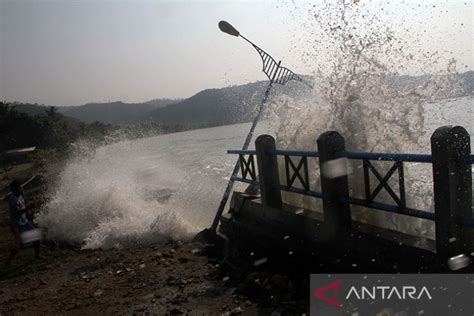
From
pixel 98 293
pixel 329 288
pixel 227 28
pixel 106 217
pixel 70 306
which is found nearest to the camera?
pixel 329 288

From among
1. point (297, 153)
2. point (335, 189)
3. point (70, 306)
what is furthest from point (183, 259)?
point (335, 189)

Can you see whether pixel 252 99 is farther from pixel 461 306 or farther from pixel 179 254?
pixel 461 306

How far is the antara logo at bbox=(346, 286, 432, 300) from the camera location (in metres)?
4.34

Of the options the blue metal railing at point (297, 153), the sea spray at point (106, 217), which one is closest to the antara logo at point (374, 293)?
the blue metal railing at point (297, 153)

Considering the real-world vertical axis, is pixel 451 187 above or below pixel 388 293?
above

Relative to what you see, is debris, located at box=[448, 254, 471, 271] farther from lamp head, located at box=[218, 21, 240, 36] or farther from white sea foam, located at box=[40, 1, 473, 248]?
lamp head, located at box=[218, 21, 240, 36]

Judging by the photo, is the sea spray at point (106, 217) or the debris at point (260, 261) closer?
the debris at point (260, 261)

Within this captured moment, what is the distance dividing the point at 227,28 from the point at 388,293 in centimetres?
731

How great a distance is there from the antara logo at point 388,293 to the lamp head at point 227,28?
6835mm

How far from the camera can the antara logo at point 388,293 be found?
434 cm

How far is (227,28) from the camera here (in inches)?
390

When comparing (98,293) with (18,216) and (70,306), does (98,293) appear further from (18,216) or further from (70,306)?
(18,216)

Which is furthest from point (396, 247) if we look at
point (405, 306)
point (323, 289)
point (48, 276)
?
point (48, 276)

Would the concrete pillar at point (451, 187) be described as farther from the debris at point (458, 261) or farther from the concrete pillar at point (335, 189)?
the concrete pillar at point (335, 189)
